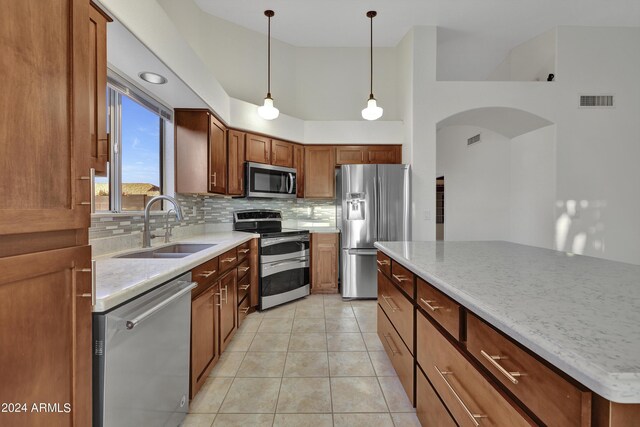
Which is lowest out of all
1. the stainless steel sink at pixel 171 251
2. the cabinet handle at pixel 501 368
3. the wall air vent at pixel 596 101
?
the cabinet handle at pixel 501 368

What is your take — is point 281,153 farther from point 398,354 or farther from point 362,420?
point 362,420

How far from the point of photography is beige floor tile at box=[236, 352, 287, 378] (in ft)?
6.43

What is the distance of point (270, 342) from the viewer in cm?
242

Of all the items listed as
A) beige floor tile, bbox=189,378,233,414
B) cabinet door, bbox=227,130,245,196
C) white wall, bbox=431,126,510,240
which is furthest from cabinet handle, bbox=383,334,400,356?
white wall, bbox=431,126,510,240

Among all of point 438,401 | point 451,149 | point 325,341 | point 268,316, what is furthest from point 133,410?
point 451,149

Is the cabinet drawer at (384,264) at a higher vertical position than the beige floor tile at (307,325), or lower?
higher

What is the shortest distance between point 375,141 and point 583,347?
12.1ft

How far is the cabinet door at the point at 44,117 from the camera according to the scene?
615mm

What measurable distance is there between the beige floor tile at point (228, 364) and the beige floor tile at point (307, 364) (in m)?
0.37

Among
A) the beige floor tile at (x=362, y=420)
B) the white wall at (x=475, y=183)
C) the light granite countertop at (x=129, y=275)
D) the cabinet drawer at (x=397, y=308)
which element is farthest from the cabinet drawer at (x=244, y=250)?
the white wall at (x=475, y=183)

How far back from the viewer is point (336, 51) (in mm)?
4320

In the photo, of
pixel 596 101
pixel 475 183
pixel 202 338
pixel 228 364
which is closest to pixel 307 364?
pixel 228 364

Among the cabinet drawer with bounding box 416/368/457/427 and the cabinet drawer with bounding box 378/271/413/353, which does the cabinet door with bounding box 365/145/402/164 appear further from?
the cabinet drawer with bounding box 416/368/457/427

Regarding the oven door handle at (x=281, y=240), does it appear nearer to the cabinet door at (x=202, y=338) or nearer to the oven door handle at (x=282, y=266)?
the oven door handle at (x=282, y=266)
